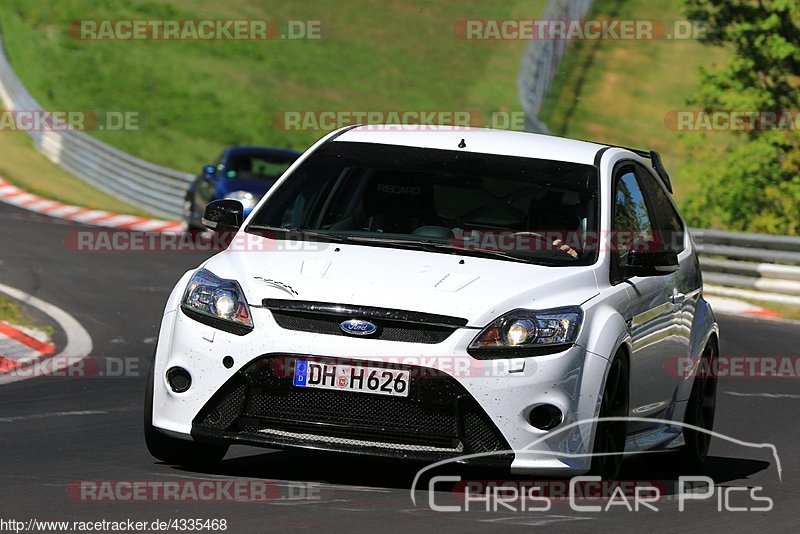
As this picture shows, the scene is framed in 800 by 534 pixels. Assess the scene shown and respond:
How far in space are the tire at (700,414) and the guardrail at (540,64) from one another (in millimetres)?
20959

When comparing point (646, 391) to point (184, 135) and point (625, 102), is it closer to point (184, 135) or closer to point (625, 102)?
point (184, 135)

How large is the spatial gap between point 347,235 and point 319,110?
37356 mm

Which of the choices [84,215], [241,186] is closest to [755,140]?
[241,186]

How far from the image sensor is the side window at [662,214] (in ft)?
30.1

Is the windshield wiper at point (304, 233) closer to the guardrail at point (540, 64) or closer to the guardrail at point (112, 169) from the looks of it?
the guardrail at point (540, 64)

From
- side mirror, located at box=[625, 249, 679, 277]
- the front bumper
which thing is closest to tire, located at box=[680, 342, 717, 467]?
side mirror, located at box=[625, 249, 679, 277]

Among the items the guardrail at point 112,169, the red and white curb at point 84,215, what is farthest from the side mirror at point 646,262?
the guardrail at point 112,169

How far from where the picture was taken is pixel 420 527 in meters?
6.46

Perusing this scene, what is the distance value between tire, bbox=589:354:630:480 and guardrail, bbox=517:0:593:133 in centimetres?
2274

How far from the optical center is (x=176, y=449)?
7785 millimetres

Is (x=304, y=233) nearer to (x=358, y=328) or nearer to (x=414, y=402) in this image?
(x=358, y=328)

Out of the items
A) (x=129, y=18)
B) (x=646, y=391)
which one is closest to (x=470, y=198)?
(x=646, y=391)

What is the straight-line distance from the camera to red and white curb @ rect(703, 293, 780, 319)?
19.8 m

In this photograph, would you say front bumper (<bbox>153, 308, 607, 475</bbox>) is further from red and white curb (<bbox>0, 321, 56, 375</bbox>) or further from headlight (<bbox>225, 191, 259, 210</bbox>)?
headlight (<bbox>225, 191, 259, 210</bbox>)
